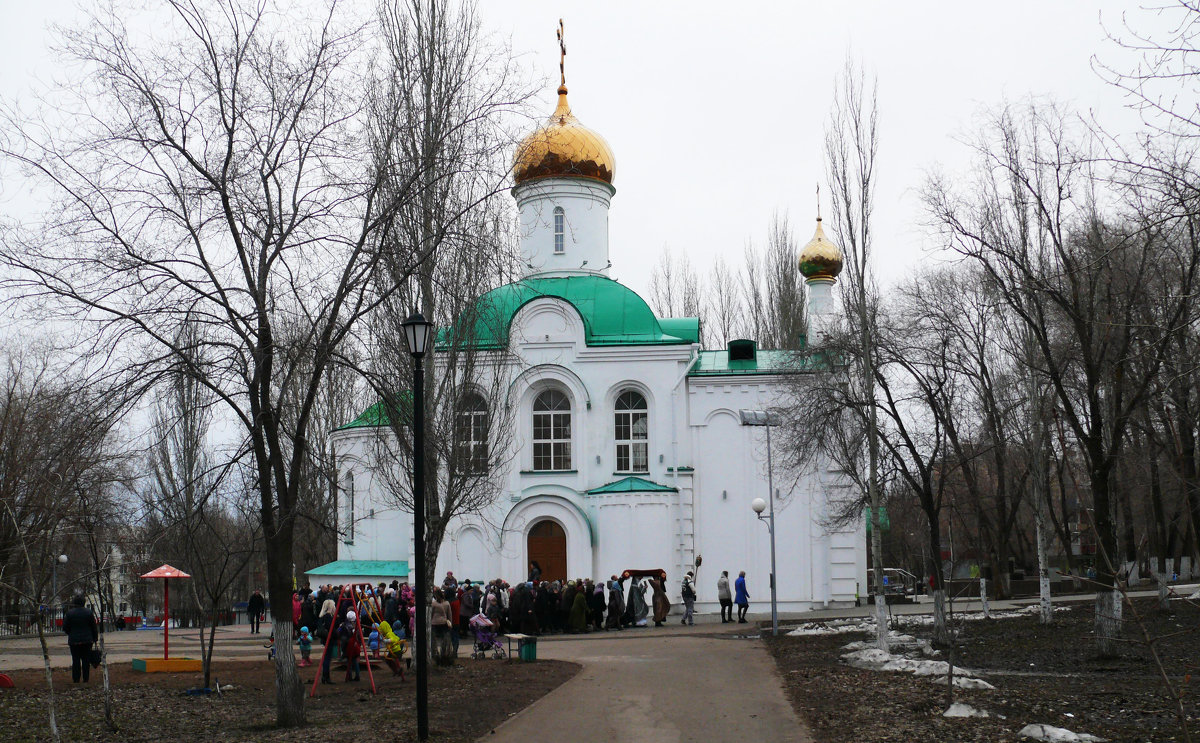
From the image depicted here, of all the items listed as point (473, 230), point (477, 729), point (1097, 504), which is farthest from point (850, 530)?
point (477, 729)

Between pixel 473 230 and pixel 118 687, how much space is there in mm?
8781

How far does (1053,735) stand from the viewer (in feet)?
31.5

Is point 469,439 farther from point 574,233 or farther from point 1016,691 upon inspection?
point 574,233

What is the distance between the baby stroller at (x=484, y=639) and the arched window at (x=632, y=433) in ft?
39.7

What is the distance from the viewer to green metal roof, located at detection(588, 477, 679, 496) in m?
29.8

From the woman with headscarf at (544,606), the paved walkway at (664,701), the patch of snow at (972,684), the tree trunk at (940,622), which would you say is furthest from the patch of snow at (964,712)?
the woman with headscarf at (544,606)

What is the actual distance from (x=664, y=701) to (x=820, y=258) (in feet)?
86.0

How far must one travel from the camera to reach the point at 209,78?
11992mm

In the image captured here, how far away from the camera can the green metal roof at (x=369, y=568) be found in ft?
103

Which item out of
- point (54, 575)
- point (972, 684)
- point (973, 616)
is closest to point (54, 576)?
point (54, 575)

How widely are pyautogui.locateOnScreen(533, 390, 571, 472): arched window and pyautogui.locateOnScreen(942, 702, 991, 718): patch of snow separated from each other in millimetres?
20657

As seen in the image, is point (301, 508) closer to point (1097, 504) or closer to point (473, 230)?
point (473, 230)

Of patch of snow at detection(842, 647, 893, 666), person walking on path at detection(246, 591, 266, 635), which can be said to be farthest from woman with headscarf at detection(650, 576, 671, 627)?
person walking on path at detection(246, 591, 266, 635)

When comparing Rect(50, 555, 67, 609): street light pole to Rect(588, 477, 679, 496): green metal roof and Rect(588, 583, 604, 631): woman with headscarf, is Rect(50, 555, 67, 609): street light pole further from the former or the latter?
Rect(588, 477, 679, 496): green metal roof
